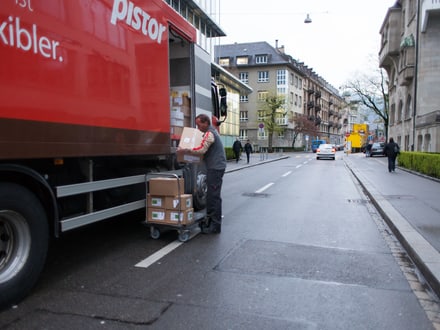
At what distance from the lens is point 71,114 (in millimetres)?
3869

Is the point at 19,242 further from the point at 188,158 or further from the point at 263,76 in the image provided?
the point at 263,76

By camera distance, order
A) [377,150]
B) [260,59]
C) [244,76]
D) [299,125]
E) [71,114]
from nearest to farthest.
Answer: [71,114]
[377,150]
[260,59]
[299,125]
[244,76]

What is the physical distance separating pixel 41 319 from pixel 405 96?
109ft

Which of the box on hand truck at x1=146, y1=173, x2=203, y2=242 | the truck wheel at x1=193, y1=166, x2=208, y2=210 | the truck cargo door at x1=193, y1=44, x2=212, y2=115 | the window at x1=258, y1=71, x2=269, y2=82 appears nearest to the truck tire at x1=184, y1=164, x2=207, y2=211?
the truck wheel at x1=193, y1=166, x2=208, y2=210

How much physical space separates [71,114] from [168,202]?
225cm

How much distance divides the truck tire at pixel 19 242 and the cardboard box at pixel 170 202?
211 cm

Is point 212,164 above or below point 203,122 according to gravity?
below

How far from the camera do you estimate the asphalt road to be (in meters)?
3.34

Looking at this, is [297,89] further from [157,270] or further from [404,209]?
[157,270]

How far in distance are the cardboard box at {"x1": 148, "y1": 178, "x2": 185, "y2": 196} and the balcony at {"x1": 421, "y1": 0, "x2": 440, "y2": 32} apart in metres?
25.6

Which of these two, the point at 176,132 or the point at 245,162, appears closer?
the point at 176,132

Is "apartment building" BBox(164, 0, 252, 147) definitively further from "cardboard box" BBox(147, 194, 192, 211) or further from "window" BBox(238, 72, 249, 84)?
"window" BBox(238, 72, 249, 84)

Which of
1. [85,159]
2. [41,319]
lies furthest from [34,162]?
[41,319]

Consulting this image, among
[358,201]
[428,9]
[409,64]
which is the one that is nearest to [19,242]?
[358,201]
